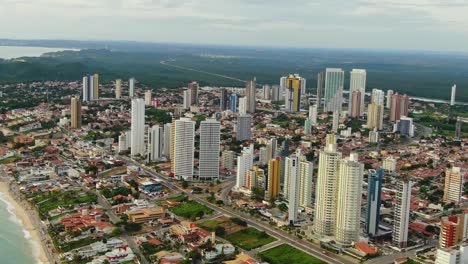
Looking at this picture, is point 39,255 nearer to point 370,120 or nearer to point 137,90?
point 370,120

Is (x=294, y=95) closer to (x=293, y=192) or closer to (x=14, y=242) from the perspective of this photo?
(x=293, y=192)

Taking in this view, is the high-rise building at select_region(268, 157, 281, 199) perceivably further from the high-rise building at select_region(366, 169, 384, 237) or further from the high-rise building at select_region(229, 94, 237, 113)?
the high-rise building at select_region(229, 94, 237, 113)

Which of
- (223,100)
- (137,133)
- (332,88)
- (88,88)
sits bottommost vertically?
(137,133)

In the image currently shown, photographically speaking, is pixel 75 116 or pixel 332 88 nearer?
pixel 75 116

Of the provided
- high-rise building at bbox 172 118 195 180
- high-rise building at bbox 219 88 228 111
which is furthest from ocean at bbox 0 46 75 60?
high-rise building at bbox 172 118 195 180

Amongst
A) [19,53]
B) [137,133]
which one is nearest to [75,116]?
[137,133]
